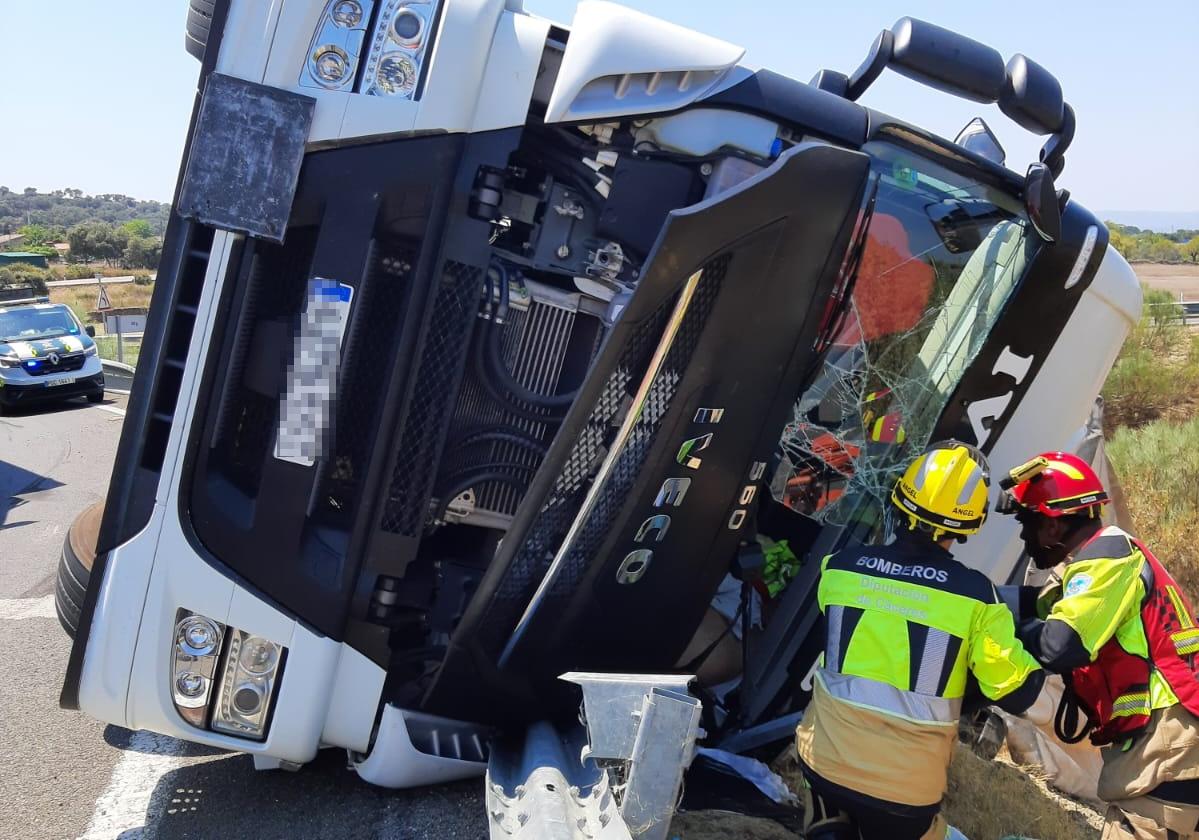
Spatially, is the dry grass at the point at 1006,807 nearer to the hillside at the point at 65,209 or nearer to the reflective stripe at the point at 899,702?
the reflective stripe at the point at 899,702

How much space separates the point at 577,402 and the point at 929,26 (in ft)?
5.11

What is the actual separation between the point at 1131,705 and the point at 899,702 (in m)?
0.77

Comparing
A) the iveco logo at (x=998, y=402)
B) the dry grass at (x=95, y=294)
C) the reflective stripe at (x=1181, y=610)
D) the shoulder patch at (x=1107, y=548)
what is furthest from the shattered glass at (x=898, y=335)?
the dry grass at (x=95, y=294)

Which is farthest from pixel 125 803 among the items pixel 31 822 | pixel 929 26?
pixel 929 26

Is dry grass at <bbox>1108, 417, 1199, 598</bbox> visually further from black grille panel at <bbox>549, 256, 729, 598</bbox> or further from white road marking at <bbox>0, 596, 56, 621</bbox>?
white road marking at <bbox>0, 596, 56, 621</bbox>

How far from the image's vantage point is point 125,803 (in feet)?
10.8

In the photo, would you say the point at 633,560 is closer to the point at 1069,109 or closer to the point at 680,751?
the point at 680,751

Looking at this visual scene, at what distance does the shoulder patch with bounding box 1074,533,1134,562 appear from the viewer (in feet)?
8.99

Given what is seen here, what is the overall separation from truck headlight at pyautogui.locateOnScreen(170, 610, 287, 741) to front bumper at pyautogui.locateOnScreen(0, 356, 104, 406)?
1164 centimetres

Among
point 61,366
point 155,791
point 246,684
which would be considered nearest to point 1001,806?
point 246,684

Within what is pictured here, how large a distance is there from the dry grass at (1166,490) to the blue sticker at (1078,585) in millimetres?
4645

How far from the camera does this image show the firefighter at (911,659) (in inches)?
102

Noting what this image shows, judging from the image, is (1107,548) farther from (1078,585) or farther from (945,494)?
(945,494)

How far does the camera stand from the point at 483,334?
292 cm
